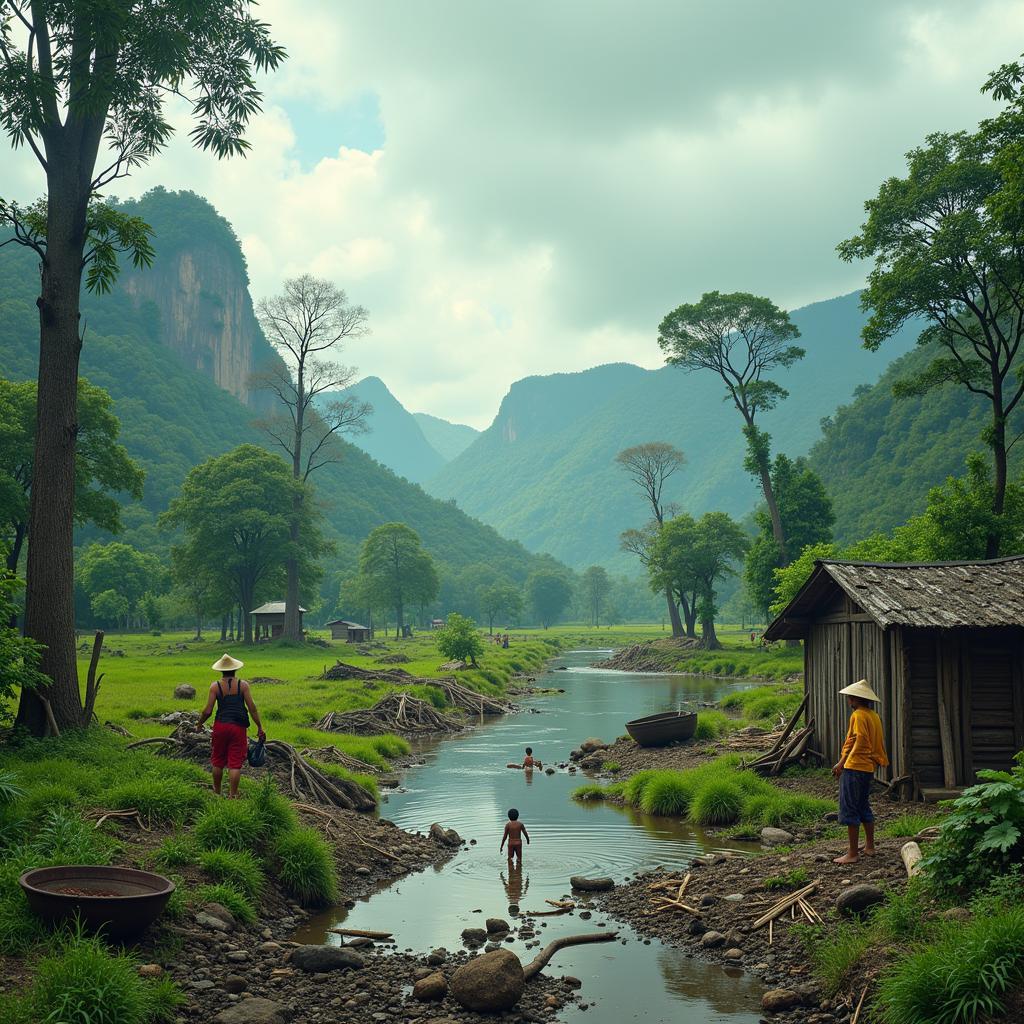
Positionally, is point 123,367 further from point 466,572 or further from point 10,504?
point 10,504

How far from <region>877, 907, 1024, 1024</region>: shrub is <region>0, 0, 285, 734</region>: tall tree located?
1302 centimetres

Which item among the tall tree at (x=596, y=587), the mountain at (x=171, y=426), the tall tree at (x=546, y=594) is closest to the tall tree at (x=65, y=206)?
the mountain at (x=171, y=426)

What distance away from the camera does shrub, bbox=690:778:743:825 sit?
57.2 ft

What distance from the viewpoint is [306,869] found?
1269cm

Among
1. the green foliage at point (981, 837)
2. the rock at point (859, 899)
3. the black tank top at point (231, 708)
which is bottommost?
the rock at point (859, 899)

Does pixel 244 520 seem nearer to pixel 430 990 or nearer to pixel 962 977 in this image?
pixel 430 990

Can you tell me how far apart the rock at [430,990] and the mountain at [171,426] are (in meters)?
84.1

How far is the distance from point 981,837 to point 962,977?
2053mm

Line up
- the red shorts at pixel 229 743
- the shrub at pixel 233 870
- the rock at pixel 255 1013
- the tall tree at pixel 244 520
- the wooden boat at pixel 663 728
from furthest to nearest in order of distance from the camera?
the tall tree at pixel 244 520 → the wooden boat at pixel 663 728 → the red shorts at pixel 229 743 → the shrub at pixel 233 870 → the rock at pixel 255 1013

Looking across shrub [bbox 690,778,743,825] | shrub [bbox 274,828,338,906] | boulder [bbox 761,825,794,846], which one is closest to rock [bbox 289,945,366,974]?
shrub [bbox 274,828,338,906]

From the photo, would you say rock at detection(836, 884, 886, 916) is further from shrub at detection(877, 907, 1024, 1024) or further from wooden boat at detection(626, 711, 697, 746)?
wooden boat at detection(626, 711, 697, 746)

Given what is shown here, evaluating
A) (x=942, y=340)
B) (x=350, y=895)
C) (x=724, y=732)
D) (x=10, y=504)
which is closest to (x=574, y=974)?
(x=350, y=895)

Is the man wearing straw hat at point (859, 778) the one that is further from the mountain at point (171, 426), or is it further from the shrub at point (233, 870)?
the mountain at point (171, 426)

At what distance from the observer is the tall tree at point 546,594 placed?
156750 mm
